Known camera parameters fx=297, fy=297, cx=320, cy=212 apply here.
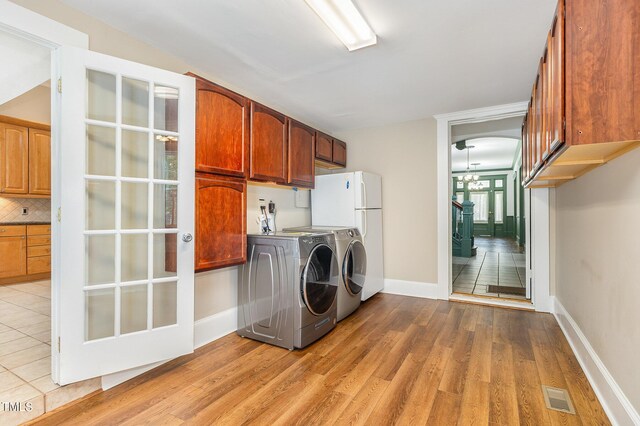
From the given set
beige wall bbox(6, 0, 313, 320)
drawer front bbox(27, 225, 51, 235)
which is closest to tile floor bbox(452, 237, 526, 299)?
beige wall bbox(6, 0, 313, 320)

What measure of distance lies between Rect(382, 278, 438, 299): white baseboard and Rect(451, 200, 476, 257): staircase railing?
3.20 metres

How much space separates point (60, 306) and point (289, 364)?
1464 mm

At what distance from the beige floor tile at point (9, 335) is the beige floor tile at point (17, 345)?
0.18 ft

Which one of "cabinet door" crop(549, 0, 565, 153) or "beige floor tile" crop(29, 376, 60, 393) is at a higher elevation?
"cabinet door" crop(549, 0, 565, 153)

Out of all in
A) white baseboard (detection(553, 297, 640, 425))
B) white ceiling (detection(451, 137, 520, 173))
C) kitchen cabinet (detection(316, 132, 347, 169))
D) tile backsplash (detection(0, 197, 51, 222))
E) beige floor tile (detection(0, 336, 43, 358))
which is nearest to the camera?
white baseboard (detection(553, 297, 640, 425))

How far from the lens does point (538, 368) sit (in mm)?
2102

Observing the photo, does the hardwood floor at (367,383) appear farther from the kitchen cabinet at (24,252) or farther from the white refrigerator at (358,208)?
the kitchen cabinet at (24,252)

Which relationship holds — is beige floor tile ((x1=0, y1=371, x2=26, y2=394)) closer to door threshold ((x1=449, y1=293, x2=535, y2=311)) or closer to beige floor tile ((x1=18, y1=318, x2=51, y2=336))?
beige floor tile ((x1=18, y1=318, x2=51, y2=336))

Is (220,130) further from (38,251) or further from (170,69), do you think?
(38,251)

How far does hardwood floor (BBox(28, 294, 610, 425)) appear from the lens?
5.33 ft

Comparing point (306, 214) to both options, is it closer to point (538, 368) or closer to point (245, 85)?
point (245, 85)

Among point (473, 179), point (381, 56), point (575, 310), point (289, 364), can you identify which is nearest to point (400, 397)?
point (289, 364)

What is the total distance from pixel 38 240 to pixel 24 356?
10.8ft

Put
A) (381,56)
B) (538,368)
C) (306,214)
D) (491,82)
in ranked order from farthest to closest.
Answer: (306,214) < (491,82) < (381,56) < (538,368)
